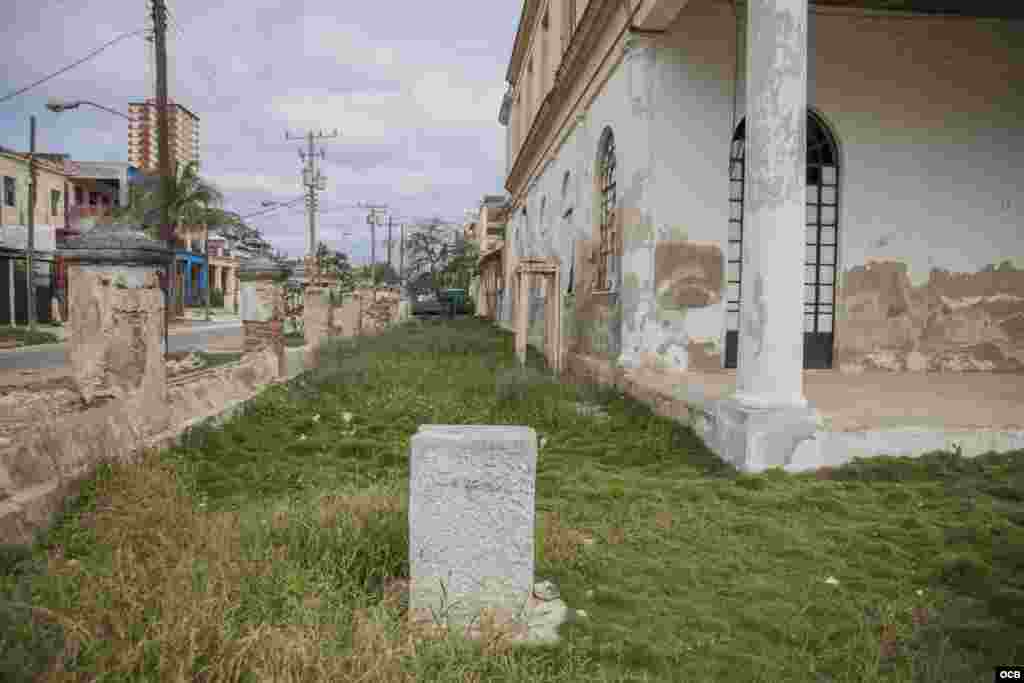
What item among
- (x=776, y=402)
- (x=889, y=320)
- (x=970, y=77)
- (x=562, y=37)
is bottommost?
(x=776, y=402)

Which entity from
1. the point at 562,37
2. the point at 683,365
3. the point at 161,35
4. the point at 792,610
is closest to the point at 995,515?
the point at 792,610

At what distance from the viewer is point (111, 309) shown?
461 centimetres

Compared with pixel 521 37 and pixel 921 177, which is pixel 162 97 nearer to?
pixel 521 37

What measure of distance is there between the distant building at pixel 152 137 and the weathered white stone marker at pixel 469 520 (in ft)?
104

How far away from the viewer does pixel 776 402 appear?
489cm

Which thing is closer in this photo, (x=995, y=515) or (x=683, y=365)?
(x=995, y=515)

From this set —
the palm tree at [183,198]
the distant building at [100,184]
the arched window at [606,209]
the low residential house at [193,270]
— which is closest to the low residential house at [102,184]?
the distant building at [100,184]

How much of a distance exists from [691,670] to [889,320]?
7336 millimetres

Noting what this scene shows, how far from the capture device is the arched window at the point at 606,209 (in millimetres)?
9375

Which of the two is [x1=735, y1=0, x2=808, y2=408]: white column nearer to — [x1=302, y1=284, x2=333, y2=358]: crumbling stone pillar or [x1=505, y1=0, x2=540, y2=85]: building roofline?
[x1=302, y1=284, x2=333, y2=358]: crumbling stone pillar

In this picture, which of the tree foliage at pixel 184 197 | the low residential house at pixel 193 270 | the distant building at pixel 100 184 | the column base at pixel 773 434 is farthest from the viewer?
the low residential house at pixel 193 270

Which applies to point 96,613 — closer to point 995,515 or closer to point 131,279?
point 131,279

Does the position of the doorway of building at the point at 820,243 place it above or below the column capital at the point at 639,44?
below

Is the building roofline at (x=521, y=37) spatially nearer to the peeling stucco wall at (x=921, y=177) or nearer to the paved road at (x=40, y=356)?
the peeling stucco wall at (x=921, y=177)
